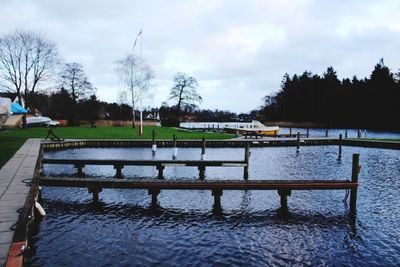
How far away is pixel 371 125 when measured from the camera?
318 ft

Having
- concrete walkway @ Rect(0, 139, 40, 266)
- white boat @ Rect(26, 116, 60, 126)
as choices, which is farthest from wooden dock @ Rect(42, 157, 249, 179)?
white boat @ Rect(26, 116, 60, 126)

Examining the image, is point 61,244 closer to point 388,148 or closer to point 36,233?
point 36,233

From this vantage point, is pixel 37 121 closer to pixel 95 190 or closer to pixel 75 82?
pixel 75 82

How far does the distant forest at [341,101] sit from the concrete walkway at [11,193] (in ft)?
303

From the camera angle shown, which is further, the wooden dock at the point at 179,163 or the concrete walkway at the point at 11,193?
the wooden dock at the point at 179,163

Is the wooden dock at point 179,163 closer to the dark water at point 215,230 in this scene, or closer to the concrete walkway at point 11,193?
the dark water at point 215,230

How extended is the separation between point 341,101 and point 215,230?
10359 cm

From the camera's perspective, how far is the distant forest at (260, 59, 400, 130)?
92.1 metres

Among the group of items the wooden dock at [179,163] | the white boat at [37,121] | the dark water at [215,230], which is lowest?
the dark water at [215,230]

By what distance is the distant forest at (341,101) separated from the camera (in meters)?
92.1

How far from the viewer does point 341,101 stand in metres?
105

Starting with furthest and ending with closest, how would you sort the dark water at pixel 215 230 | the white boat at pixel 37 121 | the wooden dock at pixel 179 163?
the white boat at pixel 37 121 → the wooden dock at pixel 179 163 → the dark water at pixel 215 230

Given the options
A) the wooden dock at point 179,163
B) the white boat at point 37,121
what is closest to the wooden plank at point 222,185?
the wooden dock at point 179,163

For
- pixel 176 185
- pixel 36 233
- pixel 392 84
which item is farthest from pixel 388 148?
pixel 392 84
